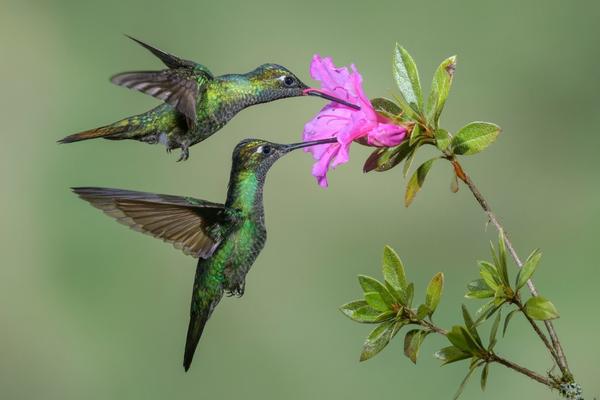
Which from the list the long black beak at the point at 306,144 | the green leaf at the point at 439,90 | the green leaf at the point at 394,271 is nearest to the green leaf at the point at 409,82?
the green leaf at the point at 439,90

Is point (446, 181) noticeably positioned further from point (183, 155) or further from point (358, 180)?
point (183, 155)

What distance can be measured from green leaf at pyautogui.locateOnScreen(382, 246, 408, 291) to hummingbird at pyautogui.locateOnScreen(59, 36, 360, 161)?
249 millimetres

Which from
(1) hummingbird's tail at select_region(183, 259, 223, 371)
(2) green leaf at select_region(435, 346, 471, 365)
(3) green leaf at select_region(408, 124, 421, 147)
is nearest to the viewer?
(2) green leaf at select_region(435, 346, 471, 365)

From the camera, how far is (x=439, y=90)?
1364mm

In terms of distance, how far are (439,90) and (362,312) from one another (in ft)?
1.23

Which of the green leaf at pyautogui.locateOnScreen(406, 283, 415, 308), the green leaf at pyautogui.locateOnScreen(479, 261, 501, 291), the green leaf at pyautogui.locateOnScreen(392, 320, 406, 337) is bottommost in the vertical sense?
the green leaf at pyautogui.locateOnScreen(392, 320, 406, 337)

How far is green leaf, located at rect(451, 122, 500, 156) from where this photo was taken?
1.32m

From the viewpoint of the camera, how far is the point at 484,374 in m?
1.24

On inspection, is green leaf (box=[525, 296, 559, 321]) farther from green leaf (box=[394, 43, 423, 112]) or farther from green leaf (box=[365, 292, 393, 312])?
green leaf (box=[394, 43, 423, 112])

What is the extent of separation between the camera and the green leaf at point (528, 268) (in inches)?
47.3

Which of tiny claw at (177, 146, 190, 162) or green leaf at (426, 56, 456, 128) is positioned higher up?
green leaf at (426, 56, 456, 128)

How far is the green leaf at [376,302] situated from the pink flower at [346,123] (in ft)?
0.62

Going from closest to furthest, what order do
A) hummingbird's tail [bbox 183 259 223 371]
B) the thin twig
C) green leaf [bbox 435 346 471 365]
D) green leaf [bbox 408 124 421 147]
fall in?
the thin twig, green leaf [bbox 435 346 471 365], green leaf [bbox 408 124 421 147], hummingbird's tail [bbox 183 259 223 371]

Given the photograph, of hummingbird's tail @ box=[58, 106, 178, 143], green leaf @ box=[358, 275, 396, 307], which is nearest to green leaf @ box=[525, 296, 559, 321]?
green leaf @ box=[358, 275, 396, 307]
